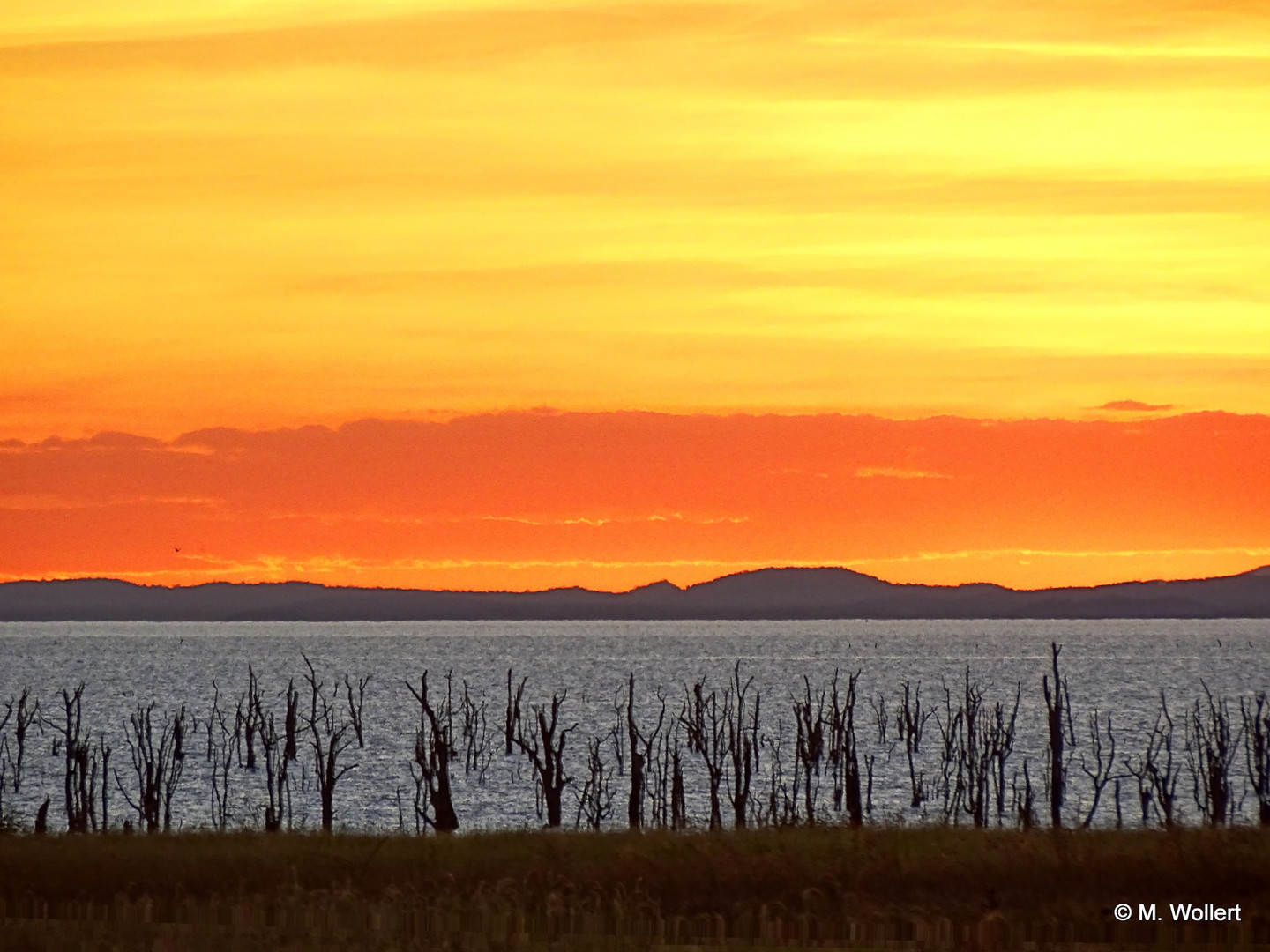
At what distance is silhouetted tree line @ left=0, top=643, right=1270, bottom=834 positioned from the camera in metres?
47.8

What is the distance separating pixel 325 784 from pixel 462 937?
3472cm

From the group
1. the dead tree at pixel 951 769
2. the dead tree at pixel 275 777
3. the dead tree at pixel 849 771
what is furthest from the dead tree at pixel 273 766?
the dead tree at pixel 951 769

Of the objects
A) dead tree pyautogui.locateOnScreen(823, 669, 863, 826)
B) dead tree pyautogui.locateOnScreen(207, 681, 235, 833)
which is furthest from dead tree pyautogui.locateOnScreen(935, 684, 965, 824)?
dead tree pyautogui.locateOnScreen(207, 681, 235, 833)

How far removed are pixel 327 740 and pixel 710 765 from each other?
58.4 metres

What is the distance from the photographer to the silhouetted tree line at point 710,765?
4781cm

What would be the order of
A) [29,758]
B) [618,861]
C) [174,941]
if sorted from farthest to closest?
[29,758] → [618,861] → [174,941]

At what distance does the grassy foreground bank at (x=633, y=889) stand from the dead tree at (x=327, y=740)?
2119 centimetres

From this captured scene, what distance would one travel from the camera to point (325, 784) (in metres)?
49.6

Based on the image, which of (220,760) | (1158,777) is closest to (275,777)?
(220,760)

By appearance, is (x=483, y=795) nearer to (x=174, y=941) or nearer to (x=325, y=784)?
(x=325, y=784)

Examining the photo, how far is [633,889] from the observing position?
21.5 metres

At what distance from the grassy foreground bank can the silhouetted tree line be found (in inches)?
428

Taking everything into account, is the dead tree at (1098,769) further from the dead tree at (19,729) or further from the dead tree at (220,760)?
the dead tree at (19,729)

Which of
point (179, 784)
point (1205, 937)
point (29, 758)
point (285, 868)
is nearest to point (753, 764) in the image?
point (179, 784)
